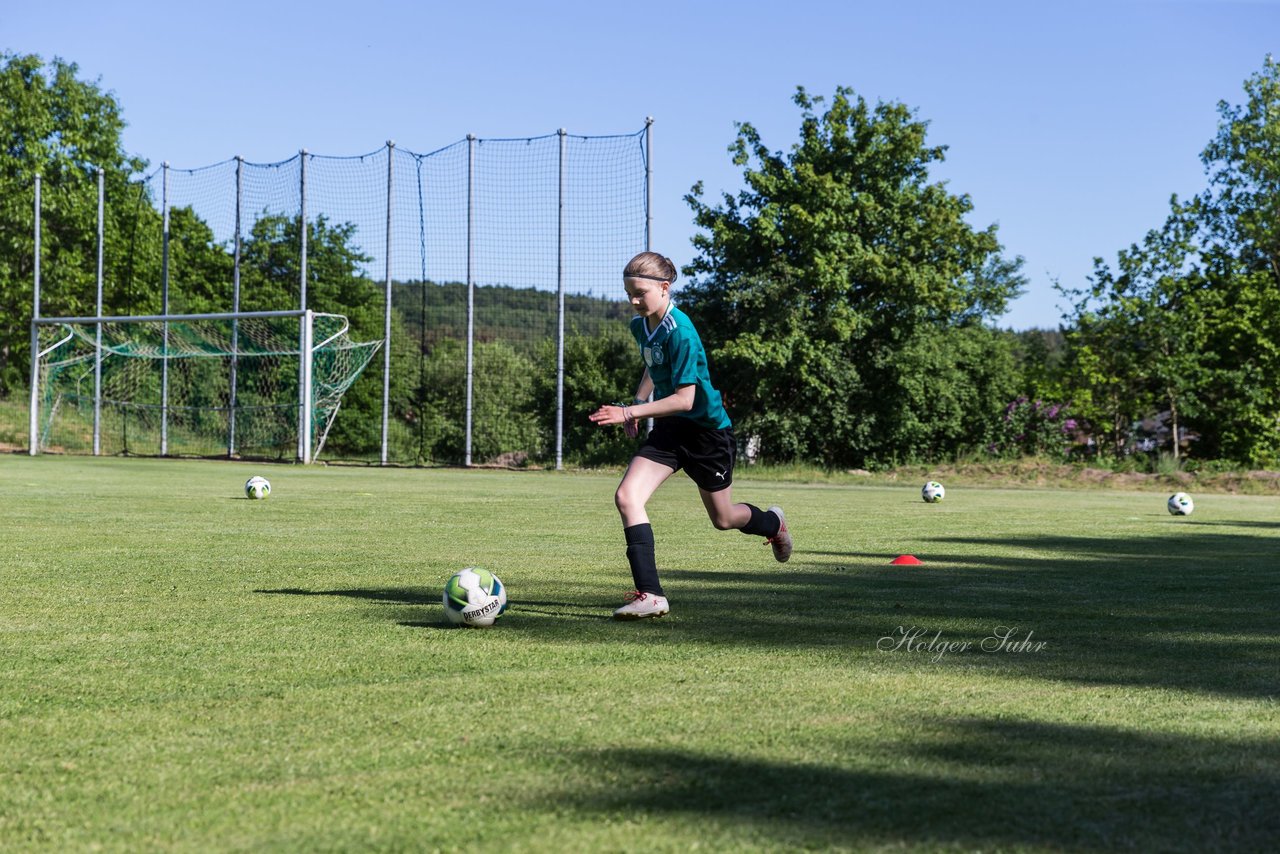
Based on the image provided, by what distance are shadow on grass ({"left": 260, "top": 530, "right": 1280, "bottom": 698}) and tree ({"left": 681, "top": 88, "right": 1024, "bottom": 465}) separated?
23.7m

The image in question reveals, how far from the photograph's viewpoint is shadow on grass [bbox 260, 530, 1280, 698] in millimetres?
5191

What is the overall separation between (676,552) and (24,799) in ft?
23.6

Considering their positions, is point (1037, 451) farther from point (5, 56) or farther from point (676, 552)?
point (5, 56)

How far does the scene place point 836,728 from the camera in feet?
12.8

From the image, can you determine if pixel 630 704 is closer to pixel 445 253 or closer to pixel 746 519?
pixel 746 519

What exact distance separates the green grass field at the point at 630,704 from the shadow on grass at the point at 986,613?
36 millimetres

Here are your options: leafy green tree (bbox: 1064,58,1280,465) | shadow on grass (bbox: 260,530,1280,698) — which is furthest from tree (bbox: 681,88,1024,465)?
shadow on grass (bbox: 260,530,1280,698)

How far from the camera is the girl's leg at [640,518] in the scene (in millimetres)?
6453

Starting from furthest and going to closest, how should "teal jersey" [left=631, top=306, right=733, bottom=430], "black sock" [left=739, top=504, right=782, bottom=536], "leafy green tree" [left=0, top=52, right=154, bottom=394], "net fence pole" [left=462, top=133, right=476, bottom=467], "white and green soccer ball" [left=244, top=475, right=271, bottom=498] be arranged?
1. "leafy green tree" [left=0, top=52, right=154, bottom=394]
2. "net fence pole" [left=462, top=133, right=476, bottom=467]
3. "white and green soccer ball" [left=244, top=475, right=271, bottom=498]
4. "black sock" [left=739, top=504, right=782, bottom=536]
5. "teal jersey" [left=631, top=306, right=733, bottom=430]

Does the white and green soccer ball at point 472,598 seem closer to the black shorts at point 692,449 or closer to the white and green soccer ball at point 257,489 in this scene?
the black shorts at point 692,449

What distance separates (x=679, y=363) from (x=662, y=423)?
0.44 m

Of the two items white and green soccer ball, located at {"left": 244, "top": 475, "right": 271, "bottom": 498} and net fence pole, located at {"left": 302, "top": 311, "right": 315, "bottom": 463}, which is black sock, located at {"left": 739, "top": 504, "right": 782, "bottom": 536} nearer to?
white and green soccer ball, located at {"left": 244, "top": 475, "right": 271, "bottom": 498}

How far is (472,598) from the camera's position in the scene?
598cm

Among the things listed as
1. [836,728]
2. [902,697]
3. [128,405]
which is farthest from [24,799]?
[128,405]
